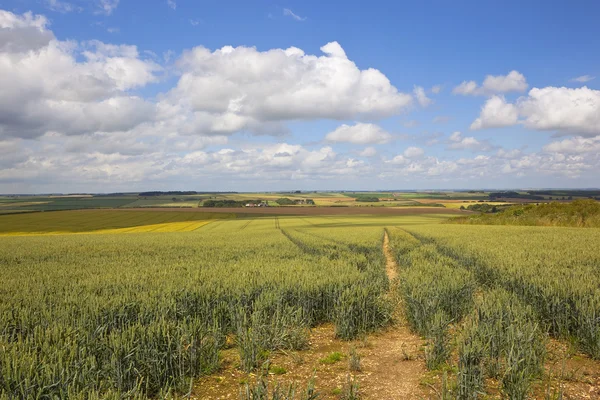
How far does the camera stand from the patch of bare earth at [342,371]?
6387 millimetres

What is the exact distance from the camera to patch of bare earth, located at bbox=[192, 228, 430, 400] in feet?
21.0

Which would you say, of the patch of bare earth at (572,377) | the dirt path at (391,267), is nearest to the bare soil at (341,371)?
the patch of bare earth at (572,377)

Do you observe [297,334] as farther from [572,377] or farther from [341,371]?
[572,377]

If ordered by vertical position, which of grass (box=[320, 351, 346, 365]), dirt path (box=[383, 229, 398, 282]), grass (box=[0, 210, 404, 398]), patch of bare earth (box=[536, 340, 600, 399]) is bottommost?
dirt path (box=[383, 229, 398, 282])

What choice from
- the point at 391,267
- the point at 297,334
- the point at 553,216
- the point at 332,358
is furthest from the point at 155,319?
the point at 553,216

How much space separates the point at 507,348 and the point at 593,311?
278cm

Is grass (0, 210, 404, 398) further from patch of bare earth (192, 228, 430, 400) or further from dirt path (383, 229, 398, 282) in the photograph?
dirt path (383, 229, 398, 282)

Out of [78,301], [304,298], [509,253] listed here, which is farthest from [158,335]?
[509,253]

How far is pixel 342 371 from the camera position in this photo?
290 inches

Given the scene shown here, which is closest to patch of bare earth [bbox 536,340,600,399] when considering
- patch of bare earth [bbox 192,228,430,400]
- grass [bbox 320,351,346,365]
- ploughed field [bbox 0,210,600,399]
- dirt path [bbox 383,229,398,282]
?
ploughed field [bbox 0,210,600,399]

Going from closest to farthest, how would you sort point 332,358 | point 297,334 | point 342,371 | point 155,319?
Result: point 342,371 → point 332,358 → point 155,319 → point 297,334

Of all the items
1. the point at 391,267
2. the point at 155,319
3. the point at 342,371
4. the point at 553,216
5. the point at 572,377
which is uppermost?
the point at 155,319

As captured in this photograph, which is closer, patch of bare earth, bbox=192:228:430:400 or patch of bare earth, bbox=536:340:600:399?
patch of bare earth, bbox=536:340:600:399

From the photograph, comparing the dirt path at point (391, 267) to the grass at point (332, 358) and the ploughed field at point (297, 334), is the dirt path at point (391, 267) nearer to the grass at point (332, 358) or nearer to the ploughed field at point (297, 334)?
the ploughed field at point (297, 334)
